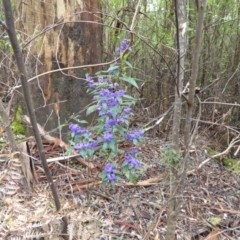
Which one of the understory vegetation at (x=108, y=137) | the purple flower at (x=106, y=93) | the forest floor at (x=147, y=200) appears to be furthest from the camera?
the forest floor at (x=147, y=200)

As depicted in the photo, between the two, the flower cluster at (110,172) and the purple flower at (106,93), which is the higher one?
the purple flower at (106,93)

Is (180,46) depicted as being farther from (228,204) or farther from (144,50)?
(144,50)

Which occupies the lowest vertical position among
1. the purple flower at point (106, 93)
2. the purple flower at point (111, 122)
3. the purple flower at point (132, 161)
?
the purple flower at point (132, 161)

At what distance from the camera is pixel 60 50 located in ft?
7.90

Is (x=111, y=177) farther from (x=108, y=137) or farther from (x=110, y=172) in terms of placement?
(x=108, y=137)

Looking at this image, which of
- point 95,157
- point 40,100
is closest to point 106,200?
point 95,157

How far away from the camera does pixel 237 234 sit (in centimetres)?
190

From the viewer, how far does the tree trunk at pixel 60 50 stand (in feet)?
7.78

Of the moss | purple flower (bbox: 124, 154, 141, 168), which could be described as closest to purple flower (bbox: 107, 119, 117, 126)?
purple flower (bbox: 124, 154, 141, 168)

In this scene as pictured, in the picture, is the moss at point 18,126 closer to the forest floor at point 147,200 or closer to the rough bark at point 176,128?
the forest floor at point 147,200

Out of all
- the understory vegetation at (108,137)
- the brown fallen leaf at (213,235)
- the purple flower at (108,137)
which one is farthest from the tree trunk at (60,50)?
the brown fallen leaf at (213,235)

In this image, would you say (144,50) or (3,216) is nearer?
(3,216)

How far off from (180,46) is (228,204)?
4.35 ft

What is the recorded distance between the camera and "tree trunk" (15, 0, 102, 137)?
2.37 meters
